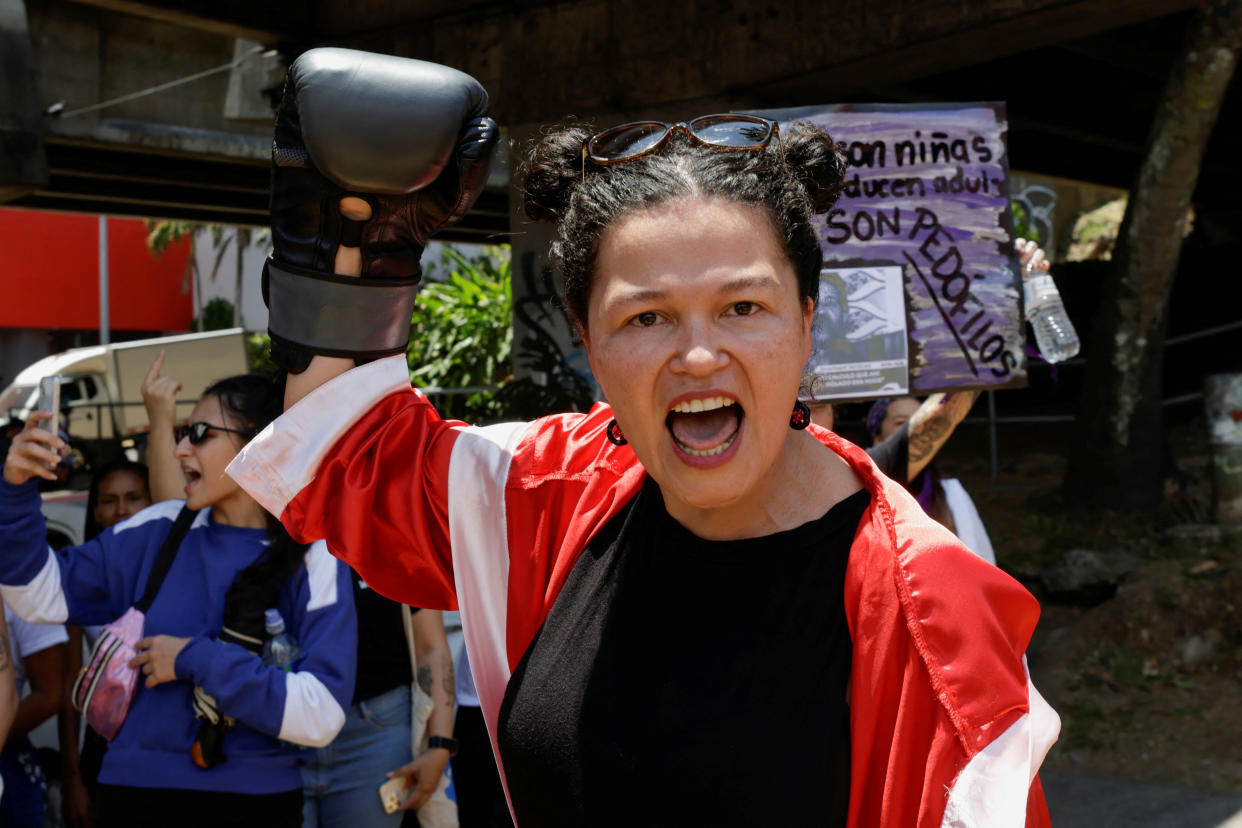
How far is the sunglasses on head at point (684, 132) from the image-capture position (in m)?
1.85

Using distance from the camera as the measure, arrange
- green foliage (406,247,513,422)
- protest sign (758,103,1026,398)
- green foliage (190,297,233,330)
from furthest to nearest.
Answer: green foliage (190,297,233,330) < green foliage (406,247,513,422) < protest sign (758,103,1026,398)

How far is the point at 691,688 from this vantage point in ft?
5.53

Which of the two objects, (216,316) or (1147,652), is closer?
(1147,652)

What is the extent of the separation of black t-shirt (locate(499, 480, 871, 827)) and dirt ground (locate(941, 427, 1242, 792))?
430cm

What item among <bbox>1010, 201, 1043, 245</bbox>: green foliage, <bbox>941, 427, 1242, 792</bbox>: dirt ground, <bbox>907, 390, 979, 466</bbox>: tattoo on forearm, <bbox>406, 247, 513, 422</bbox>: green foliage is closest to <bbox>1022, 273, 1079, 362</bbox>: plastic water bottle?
<bbox>907, 390, 979, 466</bbox>: tattoo on forearm

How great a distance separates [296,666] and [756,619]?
1.98 m

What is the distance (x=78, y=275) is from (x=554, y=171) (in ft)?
101

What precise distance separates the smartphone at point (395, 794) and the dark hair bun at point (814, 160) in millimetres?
2633

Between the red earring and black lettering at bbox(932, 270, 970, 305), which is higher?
black lettering at bbox(932, 270, 970, 305)

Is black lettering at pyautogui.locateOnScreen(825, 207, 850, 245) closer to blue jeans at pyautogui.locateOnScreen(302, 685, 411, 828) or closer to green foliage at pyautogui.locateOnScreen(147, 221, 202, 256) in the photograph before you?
blue jeans at pyautogui.locateOnScreen(302, 685, 411, 828)

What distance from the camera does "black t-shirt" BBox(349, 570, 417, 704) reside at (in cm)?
402

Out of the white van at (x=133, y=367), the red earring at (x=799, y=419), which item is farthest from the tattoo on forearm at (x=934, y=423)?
→ the white van at (x=133, y=367)

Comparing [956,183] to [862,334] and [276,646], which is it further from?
[276,646]

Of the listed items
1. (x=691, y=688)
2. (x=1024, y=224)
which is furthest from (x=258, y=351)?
(x=691, y=688)
